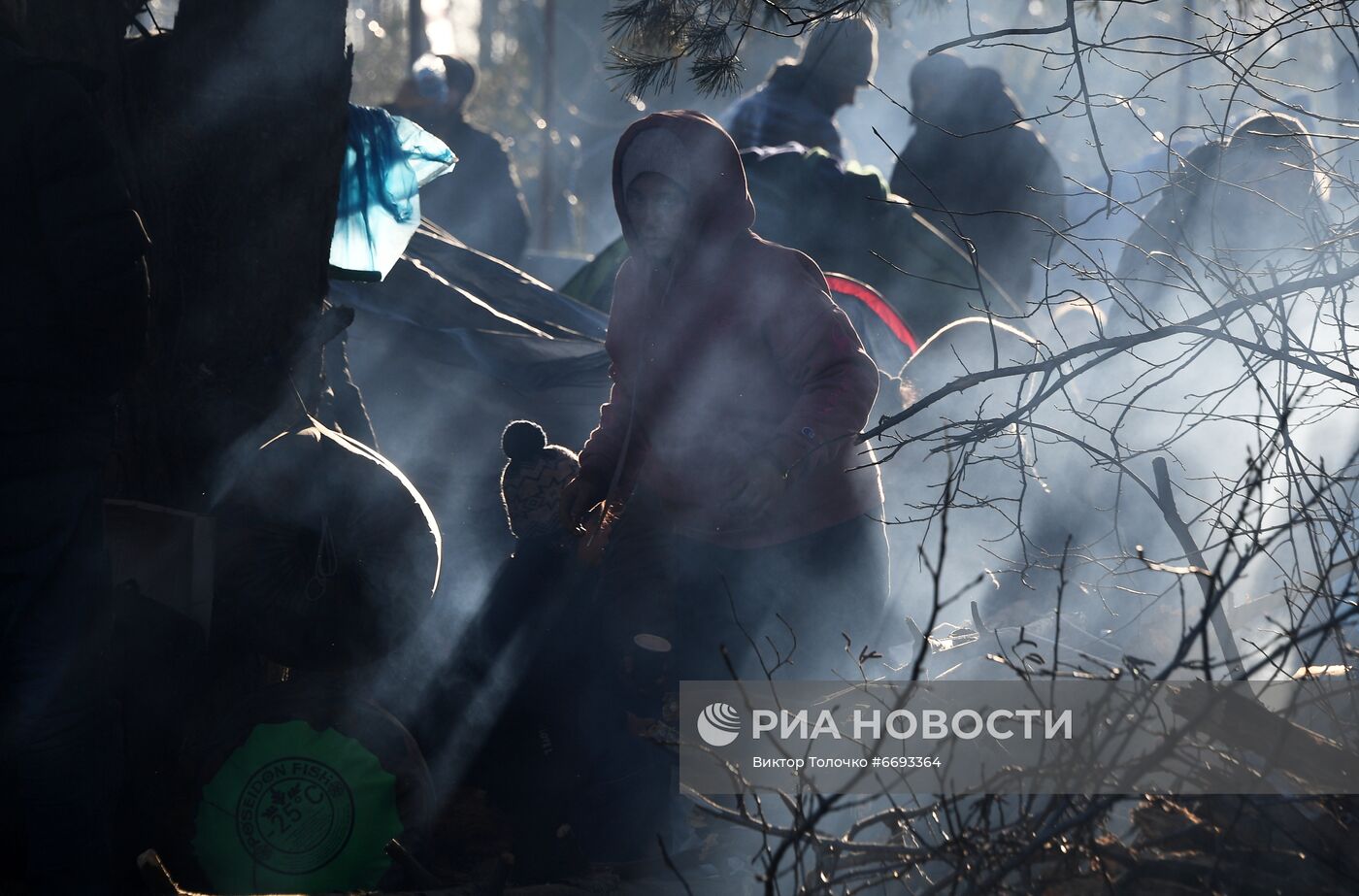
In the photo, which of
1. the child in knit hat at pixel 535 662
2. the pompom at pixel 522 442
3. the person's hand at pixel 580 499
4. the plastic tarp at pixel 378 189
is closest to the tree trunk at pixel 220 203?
the plastic tarp at pixel 378 189

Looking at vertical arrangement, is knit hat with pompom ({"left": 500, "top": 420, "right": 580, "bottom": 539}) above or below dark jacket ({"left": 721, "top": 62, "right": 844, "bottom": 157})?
below

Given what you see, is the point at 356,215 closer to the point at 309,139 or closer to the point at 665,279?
the point at 309,139

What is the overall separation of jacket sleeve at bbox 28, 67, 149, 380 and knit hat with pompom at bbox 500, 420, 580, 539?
1.51 meters

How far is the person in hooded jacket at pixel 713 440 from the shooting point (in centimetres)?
324

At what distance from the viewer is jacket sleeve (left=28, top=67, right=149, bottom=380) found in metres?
2.75

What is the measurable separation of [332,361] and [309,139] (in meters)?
0.89

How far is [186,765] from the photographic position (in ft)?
11.3

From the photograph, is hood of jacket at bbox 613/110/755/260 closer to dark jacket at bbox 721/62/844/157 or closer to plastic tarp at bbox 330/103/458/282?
plastic tarp at bbox 330/103/458/282

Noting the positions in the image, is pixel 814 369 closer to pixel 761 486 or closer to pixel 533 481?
pixel 761 486

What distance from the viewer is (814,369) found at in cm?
311

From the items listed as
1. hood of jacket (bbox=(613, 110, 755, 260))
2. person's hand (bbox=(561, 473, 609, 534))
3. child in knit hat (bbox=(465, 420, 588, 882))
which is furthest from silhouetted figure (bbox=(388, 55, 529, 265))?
person's hand (bbox=(561, 473, 609, 534))

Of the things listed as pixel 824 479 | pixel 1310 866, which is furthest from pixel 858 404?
pixel 1310 866
